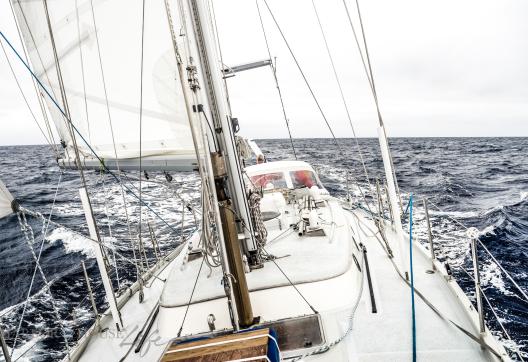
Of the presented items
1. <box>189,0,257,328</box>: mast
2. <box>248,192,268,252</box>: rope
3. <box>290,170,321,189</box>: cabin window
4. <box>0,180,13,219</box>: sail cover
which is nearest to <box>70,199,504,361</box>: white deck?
<box>248,192,268,252</box>: rope

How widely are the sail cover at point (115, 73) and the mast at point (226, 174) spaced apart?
59cm

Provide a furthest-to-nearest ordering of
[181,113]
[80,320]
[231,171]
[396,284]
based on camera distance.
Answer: [80,320] < [396,284] < [181,113] < [231,171]

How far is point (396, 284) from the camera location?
4.10m

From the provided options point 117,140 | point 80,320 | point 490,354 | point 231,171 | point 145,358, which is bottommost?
point 80,320

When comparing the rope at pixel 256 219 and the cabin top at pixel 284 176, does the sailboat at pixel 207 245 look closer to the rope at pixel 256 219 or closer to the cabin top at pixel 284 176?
the rope at pixel 256 219

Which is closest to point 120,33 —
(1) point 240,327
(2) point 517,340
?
(1) point 240,327

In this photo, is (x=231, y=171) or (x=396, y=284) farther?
(x=396, y=284)

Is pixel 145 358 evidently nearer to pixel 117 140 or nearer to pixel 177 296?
pixel 177 296

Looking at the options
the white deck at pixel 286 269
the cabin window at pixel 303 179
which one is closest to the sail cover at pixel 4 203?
the white deck at pixel 286 269

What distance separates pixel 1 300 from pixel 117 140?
6357mm

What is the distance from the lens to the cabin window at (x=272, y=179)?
7062 millimetres

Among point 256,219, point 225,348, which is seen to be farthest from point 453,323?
point 225,348

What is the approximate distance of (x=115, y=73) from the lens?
3.88m

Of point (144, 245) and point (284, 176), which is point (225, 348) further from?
point (144, 245)
